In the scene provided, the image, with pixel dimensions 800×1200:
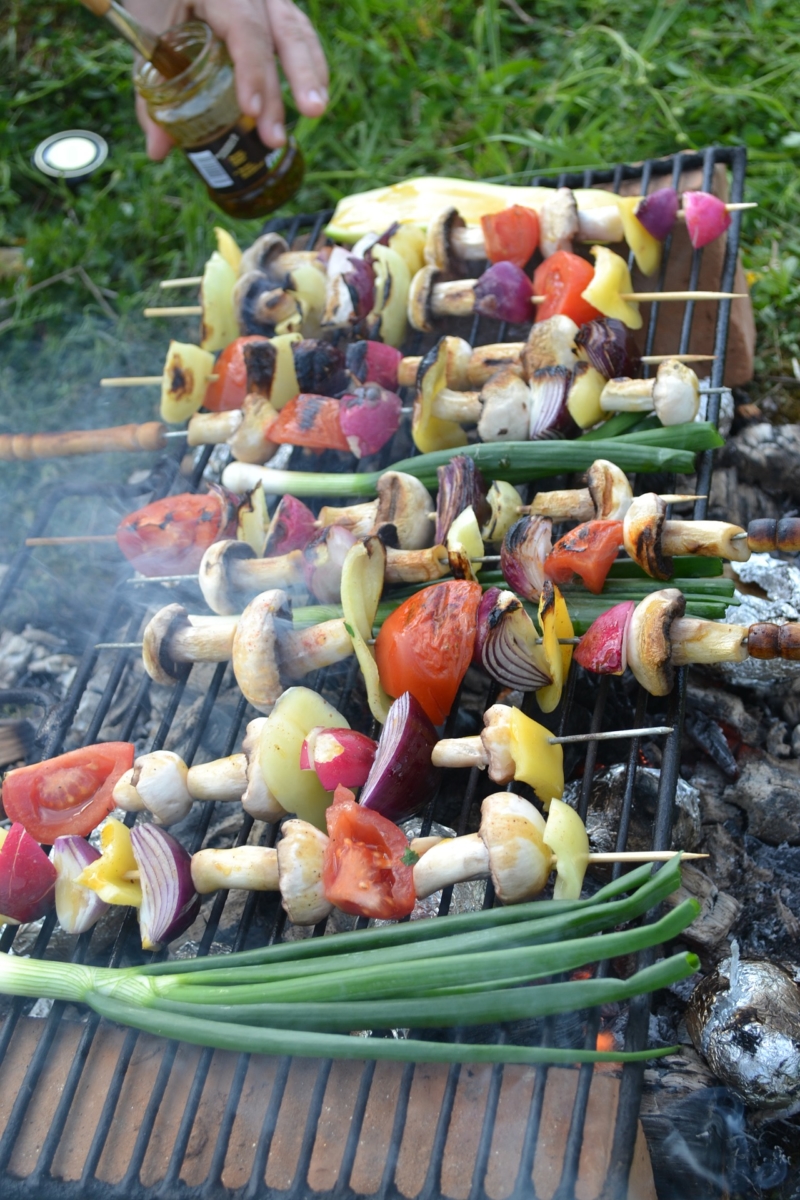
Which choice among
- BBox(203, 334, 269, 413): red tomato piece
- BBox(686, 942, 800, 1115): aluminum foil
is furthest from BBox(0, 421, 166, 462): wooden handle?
BBox(686, 942, 800, 1115): aluminum foil

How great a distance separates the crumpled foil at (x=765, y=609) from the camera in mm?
2955

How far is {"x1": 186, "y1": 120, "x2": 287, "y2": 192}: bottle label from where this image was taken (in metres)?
3.61

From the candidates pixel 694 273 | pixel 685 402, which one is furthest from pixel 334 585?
pixel 694 273

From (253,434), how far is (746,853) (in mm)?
2062

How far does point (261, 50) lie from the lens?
11.8ft

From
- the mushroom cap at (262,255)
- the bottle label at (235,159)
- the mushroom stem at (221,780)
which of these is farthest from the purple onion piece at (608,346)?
the bottle label at (235,159)

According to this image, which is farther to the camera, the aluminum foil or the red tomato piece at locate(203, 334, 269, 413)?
the red tomato piece at locate(203, 334, 269, 413)

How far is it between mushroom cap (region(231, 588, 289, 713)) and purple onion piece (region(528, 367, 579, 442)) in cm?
99

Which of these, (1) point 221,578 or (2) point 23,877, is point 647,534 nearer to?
(1) point 221,578

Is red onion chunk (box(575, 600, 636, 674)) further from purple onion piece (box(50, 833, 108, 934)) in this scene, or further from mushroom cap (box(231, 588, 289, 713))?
purple onion piece (box(50, 833, 108, 934))

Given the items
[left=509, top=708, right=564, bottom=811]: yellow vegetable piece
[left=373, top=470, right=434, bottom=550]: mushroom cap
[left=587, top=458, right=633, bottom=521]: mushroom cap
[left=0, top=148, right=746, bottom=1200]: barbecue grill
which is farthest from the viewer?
[left=373, top=470, right=434, bottom=550]: mushroom cap

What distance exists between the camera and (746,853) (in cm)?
A: 275

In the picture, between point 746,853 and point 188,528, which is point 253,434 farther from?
point 746,853

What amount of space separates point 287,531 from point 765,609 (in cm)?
157
